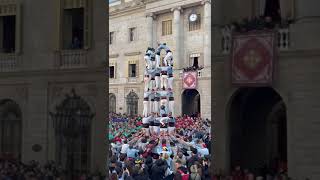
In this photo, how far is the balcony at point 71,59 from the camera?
792 inches

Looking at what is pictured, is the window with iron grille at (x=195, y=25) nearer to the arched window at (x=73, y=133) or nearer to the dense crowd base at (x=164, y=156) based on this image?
the dense crowd base at (x=164, y=156)

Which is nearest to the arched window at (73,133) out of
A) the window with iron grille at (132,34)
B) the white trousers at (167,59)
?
the white trousers at (167,59)

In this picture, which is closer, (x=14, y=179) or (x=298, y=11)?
(x=298, y=11)

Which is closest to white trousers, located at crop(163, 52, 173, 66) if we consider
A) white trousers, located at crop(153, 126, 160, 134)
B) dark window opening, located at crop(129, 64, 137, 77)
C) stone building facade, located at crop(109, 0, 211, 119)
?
white trousers, located at crop(153, 126, 160, 134)

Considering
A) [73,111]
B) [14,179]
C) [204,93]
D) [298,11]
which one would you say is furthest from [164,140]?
[204,93]

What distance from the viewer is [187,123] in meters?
37.1

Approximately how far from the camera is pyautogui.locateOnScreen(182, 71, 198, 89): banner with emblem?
1802 inches

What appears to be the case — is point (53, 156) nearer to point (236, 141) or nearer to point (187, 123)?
point (236, 141)

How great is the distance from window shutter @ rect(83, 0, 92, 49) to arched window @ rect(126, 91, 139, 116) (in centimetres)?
3355

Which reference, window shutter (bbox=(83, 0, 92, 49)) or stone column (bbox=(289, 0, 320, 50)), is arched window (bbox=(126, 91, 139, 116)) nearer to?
window shutter (bbox=(83, 0, 92, 49))

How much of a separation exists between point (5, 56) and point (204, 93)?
25.4m

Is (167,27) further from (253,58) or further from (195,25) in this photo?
(253,58)

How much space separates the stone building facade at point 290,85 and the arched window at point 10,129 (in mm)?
8657

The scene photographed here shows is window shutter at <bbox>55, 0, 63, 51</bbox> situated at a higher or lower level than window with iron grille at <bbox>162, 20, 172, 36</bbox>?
lower
